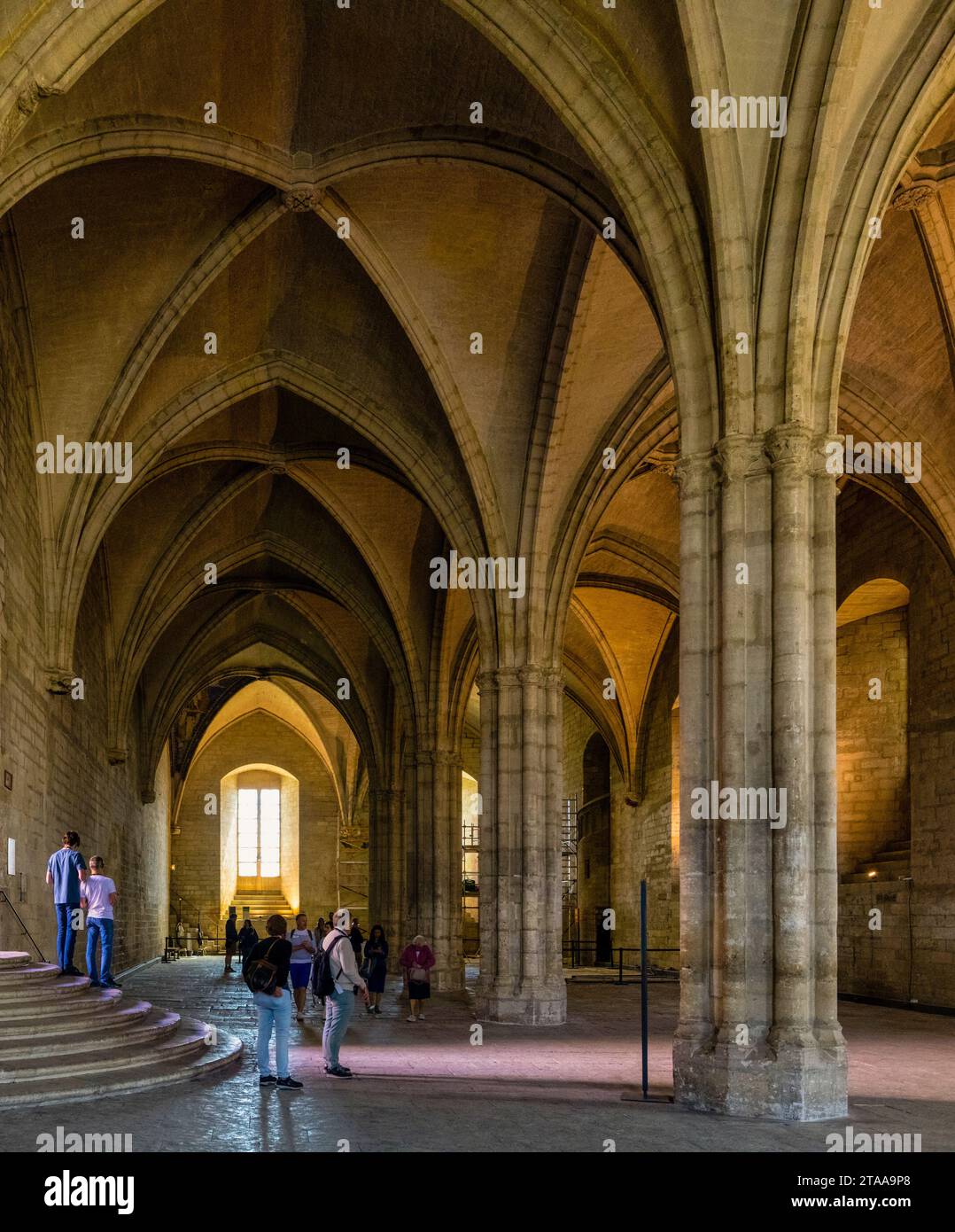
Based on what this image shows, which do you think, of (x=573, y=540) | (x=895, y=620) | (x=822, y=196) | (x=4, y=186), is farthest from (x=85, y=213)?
(x=895, y=620)

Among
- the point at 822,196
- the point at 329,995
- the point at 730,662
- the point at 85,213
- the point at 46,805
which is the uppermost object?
the point at 85,213

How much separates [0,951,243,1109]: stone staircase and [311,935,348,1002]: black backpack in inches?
55.1

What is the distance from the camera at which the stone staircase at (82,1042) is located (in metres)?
9.67

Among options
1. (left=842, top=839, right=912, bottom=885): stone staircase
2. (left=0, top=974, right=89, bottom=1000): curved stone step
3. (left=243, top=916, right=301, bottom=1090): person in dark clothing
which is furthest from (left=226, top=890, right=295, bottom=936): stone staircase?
(left=243, top=916, right=301, bottom=1090): person in dark clothing

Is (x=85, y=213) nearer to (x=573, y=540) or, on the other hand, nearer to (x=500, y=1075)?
(x=573, y=540)

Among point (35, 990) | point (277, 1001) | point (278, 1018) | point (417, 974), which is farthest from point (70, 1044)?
point (417, 974)

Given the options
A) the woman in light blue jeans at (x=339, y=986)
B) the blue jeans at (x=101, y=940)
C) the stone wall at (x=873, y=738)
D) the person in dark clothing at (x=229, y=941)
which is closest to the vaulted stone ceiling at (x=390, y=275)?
the stone wall at (x=873, y=738)

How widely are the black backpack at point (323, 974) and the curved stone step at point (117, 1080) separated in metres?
1.36

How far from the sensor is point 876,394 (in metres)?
18.3

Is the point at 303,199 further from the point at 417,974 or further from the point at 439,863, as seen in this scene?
the point at 439,863

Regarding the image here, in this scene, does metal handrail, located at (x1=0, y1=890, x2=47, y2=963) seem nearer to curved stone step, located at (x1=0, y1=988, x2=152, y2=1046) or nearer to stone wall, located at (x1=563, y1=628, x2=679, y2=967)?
curved stone step, located at (x1=0, y1=988, x2=152, y2=1046)

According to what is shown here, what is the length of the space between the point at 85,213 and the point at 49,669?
242 inches

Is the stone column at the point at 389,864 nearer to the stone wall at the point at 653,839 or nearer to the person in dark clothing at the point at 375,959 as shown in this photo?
the stone wall at the point at 653,839
